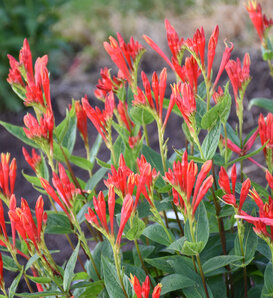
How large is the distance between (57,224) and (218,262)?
48 centimetres

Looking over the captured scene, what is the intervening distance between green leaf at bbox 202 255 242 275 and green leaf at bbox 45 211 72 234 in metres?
0.42

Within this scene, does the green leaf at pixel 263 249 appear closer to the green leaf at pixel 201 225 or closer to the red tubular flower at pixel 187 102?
the green leaf at pixel 201 225

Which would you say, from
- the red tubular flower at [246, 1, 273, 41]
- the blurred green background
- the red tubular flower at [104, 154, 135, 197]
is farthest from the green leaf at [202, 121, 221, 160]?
the blurred green background

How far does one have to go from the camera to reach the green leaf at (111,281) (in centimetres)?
116

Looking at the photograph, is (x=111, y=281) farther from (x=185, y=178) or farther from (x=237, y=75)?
(x=237, y=75)

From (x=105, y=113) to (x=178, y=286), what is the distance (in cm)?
46

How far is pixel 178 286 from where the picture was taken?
1.19 meters

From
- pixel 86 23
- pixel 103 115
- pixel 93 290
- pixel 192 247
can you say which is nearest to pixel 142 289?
pixel 192 247

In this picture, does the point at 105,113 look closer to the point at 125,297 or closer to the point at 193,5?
the point at 125,297

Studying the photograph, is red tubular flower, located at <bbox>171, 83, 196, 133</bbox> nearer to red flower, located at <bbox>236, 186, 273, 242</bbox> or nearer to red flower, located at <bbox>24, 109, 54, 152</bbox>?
red flower, located at <bbox>236, 186, 273, 242</bbox>

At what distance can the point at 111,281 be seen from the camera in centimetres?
117

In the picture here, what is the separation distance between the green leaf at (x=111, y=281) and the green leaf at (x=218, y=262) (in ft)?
0.74

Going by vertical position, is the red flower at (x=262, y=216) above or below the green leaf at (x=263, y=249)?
above

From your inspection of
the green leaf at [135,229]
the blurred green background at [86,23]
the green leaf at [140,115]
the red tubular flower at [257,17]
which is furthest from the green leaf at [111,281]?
the blurred green background at [86,23]
